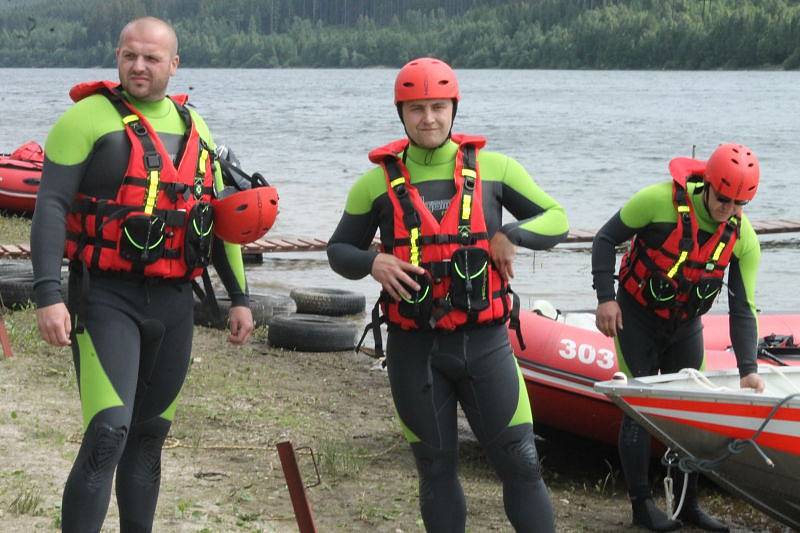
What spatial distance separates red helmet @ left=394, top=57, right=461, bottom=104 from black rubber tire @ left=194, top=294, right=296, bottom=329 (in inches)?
250

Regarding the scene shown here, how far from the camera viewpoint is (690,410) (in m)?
5.57

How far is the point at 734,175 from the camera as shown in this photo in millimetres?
5418

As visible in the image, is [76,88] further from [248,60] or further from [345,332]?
[248,60]

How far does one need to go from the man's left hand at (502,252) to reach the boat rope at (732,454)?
5.73 ft

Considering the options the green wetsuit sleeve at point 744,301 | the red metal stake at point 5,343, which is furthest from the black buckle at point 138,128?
the red metal stake at point 5,343

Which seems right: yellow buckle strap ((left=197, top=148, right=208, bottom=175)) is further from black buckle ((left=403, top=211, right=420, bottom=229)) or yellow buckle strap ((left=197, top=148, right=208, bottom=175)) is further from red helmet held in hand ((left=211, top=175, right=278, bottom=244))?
black buckle ((left=403, top=211, right=420, bottom=229))

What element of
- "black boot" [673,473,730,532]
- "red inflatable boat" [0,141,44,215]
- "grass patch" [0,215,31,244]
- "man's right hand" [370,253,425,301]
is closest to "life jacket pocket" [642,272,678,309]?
"black boot" [673,473,730,532]

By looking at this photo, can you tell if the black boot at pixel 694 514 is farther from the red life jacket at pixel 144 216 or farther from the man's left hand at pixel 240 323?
the red life jacket at pixel 144 216

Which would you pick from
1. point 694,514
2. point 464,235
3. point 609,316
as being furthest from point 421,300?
point 694,514

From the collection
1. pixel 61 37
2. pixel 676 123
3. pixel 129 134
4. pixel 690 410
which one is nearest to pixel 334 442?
pixel 690 410

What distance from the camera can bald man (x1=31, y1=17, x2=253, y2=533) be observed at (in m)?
4.01

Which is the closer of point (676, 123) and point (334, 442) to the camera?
point (334, 442)

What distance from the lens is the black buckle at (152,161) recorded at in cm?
413

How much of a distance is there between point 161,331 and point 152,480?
0.51m
